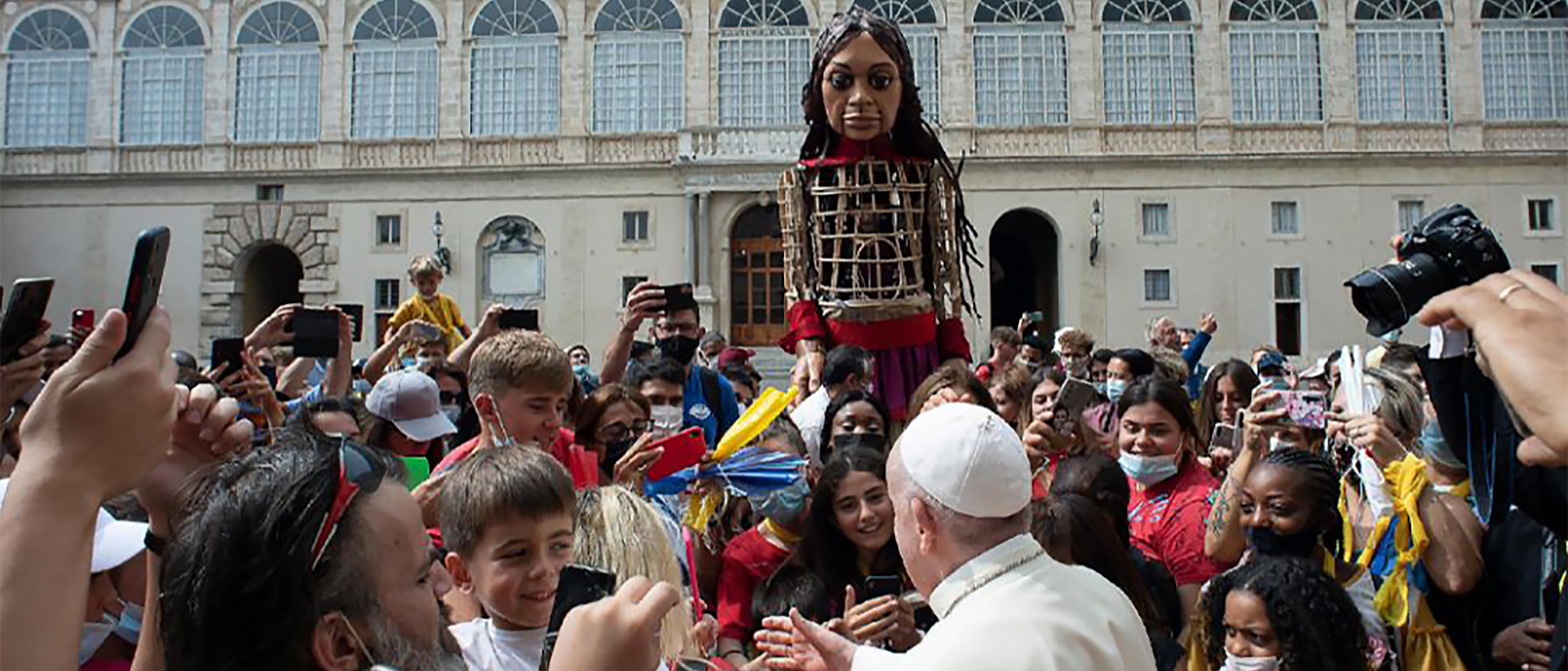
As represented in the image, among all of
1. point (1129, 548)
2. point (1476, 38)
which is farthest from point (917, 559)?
point (1476, 38)

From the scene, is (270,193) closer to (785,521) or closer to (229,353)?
(229,353)

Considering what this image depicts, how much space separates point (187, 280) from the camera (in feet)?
104

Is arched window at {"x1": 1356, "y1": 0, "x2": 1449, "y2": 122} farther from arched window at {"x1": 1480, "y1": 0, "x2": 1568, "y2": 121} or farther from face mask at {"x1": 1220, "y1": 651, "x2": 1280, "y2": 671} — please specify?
face mask at {"x1": 1220, "y1": 651, "x2": 1280, "y2": 671}

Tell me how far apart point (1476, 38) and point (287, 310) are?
104ft

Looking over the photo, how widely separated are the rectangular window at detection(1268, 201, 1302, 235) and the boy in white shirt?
29919mm

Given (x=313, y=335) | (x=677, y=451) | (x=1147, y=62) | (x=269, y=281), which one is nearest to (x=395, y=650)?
(x=677, y=451)

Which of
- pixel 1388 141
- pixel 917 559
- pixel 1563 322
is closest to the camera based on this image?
pixel 1563 322

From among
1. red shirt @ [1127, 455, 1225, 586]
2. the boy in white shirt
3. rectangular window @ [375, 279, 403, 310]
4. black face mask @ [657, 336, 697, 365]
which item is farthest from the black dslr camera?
rectangular window @ [375, 279, 403, 310]

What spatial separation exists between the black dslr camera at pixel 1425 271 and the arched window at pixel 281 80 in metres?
31.7

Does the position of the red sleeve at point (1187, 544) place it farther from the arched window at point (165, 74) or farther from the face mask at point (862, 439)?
the arched window at point (165, 74)

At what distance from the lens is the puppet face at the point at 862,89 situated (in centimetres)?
580

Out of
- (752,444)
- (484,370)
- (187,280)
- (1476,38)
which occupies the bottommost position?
(752,444)

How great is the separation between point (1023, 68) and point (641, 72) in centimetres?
958

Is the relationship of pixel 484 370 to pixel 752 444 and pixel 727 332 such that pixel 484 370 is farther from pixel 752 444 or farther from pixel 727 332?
pixel 727 332
